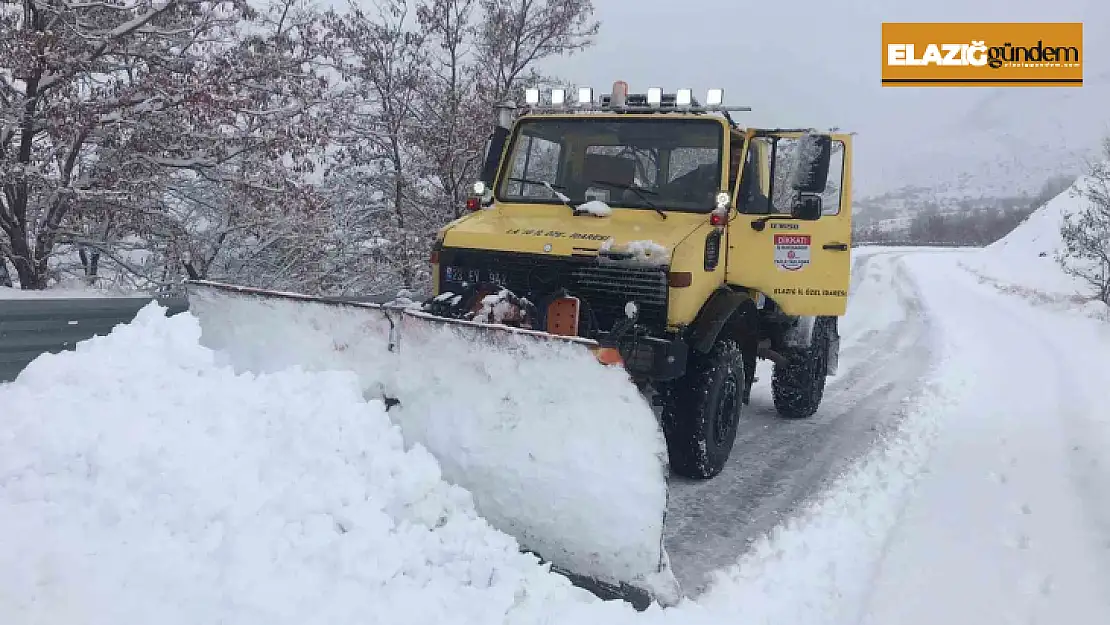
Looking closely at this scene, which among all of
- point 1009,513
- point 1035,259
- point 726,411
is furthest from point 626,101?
point 1035,259

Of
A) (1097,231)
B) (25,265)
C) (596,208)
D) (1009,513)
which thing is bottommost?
(1009,513)

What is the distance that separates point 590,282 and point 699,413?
40.6 inches

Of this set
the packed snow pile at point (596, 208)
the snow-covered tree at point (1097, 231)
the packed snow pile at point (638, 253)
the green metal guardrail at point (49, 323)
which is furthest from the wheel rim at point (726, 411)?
the snow-covered tree at point (1097, 231)

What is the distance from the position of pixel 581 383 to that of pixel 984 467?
3570 mm

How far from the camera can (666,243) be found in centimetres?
425

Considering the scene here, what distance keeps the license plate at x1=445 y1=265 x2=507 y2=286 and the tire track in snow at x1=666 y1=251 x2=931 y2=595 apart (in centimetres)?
167

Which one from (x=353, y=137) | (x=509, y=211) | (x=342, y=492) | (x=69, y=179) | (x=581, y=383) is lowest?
(x=342, y=492)

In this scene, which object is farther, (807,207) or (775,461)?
(775,461)

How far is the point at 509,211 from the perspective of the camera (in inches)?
205

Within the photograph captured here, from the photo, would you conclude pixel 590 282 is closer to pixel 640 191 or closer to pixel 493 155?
pixel 640 191

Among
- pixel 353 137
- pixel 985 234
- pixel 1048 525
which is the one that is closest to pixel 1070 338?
pixel 1048 525

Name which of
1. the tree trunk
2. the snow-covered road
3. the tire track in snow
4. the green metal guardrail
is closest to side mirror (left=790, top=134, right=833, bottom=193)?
the tire track in snow

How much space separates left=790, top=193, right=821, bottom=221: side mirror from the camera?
491 centimetres

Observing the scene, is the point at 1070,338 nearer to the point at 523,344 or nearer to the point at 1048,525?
the point at 1048,525
